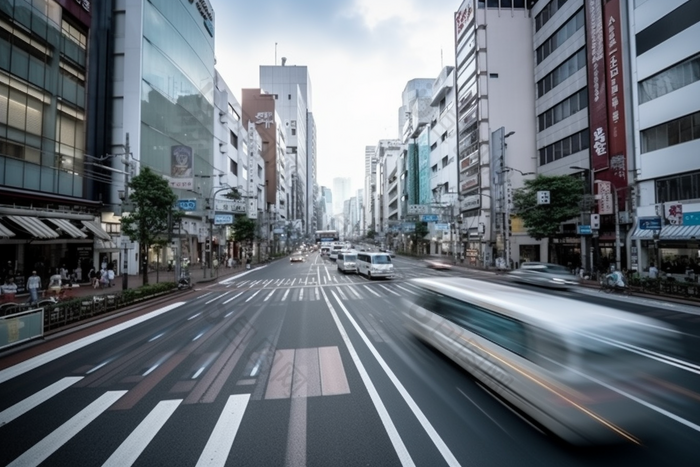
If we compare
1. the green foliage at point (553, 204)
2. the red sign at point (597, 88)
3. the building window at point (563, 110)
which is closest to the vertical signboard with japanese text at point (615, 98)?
the red sign at point (597, 88)

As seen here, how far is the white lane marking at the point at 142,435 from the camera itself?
4707 mm

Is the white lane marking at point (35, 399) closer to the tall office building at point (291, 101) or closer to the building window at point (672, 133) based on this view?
the building window at point (672, 133)

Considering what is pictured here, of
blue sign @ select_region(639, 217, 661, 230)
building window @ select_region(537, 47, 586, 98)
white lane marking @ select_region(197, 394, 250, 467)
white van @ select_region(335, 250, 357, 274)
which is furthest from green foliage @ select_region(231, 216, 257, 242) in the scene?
white lane marking @ select_region(197, 394, 250, 467)

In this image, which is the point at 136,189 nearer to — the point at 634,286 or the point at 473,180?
the point at 634,286

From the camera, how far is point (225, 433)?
5.35 meters

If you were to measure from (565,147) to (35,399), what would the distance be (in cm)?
4643

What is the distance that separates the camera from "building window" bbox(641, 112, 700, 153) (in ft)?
77.7

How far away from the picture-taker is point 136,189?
72.2 ft

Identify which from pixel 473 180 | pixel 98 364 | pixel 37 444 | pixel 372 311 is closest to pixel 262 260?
pixel 473 180

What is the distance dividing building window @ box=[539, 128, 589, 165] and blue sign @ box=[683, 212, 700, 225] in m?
13.7

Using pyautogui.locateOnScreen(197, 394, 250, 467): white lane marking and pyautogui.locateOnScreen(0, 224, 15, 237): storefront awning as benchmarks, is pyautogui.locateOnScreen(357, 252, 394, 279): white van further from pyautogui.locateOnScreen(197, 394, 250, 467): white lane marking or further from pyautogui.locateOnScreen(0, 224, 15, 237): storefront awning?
pyautogui.locateOnScreen(0, 224, 15, 237): storefront awning

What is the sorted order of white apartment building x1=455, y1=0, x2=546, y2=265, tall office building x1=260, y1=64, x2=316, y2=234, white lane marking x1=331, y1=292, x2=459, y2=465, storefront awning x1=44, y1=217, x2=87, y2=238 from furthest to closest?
1. tall office building x1=260, y1=64, x2=316, y2=234
2. white apartment building x1=455, y1=0, x2=546, y2=265
3. storefront awning x1=44, y1=217, x2=87, y2=238
4. white lane marking x1=331, y1=292, x2=459, y2=465

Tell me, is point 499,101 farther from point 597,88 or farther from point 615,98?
point 615,98

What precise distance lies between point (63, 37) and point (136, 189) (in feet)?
48.4
